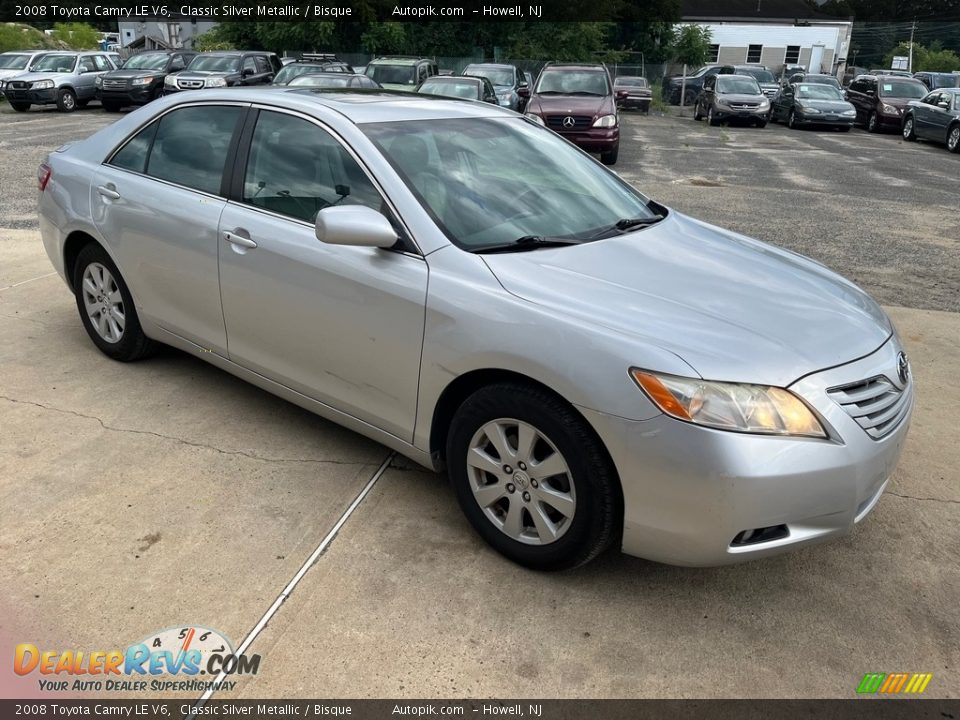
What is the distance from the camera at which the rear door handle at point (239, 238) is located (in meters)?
3.63

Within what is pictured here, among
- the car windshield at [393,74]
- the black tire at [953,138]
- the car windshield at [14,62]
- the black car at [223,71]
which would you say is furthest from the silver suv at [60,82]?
the black tire at [953,138]

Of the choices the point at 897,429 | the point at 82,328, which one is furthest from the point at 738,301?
the point at 82,328

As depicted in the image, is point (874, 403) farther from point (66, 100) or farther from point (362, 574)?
point (66, 100)

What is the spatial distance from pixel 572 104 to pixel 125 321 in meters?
11.5

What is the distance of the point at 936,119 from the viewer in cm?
1936

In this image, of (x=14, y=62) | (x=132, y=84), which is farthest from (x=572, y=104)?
(x=14, y=62)

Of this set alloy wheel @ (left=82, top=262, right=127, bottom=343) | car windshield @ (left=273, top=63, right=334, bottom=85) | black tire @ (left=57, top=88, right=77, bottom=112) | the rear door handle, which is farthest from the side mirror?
black tire @ (left=57, top=88, right=77, bottom=112)

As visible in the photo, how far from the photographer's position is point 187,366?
15.7 ft

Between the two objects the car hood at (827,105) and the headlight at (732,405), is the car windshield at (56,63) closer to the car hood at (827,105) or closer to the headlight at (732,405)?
the car hood at (827,105)

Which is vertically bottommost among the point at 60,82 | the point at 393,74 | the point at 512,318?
the point at 512,318

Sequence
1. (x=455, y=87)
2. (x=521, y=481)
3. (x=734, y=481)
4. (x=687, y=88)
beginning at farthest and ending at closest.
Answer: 1. (x=687, y=88)
2. (x=455, y=87)
3. (x=521, y=481)
4. (x=734, y=481)

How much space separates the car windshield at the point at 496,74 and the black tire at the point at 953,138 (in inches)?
411

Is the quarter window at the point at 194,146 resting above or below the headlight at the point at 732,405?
above

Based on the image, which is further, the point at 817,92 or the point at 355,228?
the point at 817,92
